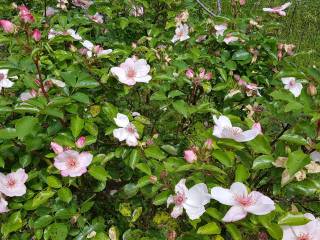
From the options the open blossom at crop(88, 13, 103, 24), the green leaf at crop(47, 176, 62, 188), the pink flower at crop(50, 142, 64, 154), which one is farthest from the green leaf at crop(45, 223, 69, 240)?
the open blossom at crop(88, 13, 103, 24)

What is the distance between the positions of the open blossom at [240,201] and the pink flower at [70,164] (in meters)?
0.42

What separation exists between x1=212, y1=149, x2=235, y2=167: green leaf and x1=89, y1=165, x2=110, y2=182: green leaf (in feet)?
1.11

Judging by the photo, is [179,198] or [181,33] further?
[181,33]

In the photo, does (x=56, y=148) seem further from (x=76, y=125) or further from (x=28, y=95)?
(x=28, y=95)

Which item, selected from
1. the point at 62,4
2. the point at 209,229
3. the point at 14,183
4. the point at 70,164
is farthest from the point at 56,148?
the point at 62,4

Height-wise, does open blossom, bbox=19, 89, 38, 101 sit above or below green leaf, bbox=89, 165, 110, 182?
above

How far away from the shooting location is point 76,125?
1548 millimetres

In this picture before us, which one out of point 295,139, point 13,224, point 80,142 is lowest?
point 13,224

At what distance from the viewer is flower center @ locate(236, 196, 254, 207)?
129 centimetres

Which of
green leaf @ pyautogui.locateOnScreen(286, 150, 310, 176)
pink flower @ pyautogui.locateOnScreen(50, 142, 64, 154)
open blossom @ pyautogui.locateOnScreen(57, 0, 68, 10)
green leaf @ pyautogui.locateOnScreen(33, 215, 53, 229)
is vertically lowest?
green leaf @ pyautogui.locateOnScreen(33, 215, 53, 229)

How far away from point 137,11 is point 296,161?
1469 millimetres

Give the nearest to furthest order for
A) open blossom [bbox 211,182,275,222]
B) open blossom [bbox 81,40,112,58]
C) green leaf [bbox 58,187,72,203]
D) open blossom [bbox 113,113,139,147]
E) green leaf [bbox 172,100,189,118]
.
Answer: open blossom [bbox 211,182,275,222] < green leaf [bbox 58,187,72,203] < open blossom [bbox 113,113,139,147] < green leaf [bbox 172,100,189,118] < open blossom [bbox 81,40,112,58]

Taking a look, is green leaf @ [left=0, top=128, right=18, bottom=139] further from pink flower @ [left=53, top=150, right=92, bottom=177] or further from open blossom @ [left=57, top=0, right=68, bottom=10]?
open blossom @ [left=57, top=0, right=68, bottom=10]

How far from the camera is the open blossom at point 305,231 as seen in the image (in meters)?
1.33
